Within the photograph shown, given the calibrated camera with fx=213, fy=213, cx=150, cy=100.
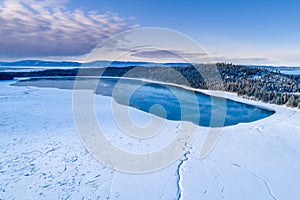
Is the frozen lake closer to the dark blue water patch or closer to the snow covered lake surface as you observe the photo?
the dark blue water patch

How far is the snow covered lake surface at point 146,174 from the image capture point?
422 cm

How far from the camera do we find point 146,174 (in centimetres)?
496

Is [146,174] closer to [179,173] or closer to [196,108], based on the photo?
[179,173]

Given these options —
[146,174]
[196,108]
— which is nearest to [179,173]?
[146,174]

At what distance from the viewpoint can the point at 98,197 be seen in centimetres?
403

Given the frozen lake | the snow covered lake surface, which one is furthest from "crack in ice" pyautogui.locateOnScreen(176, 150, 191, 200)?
the frozen lake

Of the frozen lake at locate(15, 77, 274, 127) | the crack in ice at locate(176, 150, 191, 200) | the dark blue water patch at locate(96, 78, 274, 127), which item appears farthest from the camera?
the frozen lake at locate(15, 77, 274, 127)

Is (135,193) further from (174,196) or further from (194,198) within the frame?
(194,198)

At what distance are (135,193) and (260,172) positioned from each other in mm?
3134

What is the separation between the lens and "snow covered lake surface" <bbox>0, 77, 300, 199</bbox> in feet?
13.9

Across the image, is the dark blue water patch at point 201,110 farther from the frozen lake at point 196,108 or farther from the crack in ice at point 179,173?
the crack in ice at point 179,173

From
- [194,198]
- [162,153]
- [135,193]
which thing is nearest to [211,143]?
[162,153]

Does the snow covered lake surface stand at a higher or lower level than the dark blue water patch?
higher

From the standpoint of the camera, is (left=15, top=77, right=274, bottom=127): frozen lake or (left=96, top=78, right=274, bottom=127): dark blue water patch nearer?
(left=96, top=78, right=274, bottom=127): dark blue water patch
